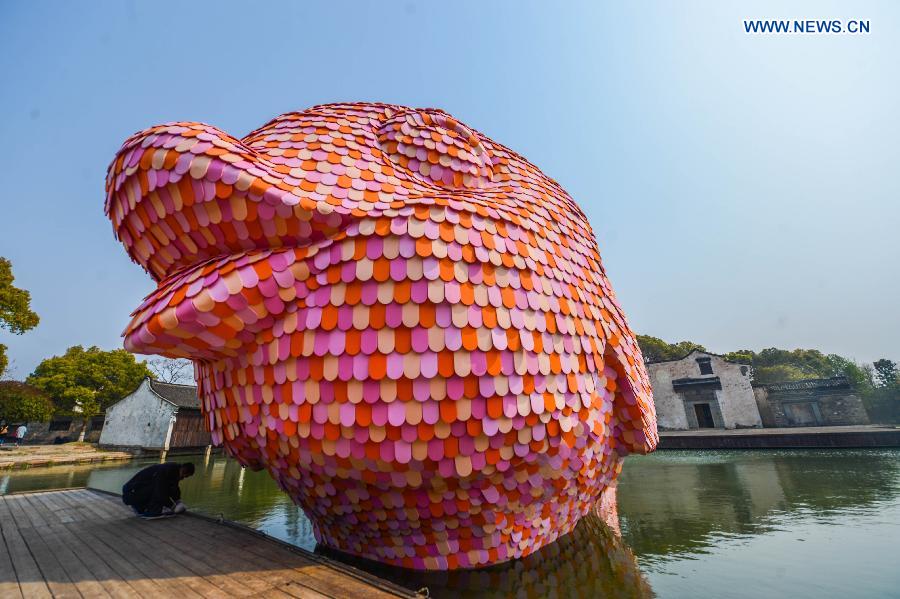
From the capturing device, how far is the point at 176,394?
23828mm

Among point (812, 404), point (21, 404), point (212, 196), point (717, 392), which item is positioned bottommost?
point (812, 404)

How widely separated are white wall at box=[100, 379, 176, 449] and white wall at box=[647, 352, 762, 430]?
2643cm

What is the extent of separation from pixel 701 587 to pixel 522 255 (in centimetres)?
309

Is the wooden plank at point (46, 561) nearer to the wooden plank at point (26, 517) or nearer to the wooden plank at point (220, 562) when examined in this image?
the wooden plank at point (26, 517)

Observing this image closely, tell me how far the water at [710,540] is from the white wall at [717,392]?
15.9m

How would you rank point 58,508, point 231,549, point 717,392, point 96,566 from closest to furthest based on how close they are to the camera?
1. point 96,566
2. point 231,549
3. point 58,508
4. point 717,392

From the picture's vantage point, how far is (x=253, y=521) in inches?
229

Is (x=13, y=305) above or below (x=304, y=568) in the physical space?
above

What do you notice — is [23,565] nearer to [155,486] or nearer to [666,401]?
[155,486]

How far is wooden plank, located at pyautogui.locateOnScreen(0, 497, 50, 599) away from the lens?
255 cm

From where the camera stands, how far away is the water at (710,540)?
3258mm

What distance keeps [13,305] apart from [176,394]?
903 cm

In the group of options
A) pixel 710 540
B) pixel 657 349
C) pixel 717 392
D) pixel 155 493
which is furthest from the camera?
pixel 657 349

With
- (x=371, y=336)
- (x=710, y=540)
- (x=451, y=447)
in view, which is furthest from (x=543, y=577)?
(x=371, y=336)
